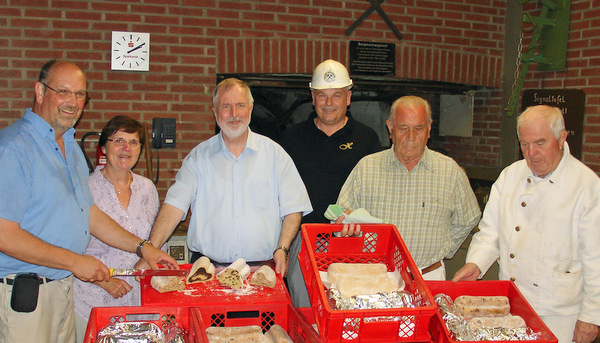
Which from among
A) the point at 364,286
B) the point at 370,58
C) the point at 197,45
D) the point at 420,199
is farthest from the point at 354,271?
the point at 370,58

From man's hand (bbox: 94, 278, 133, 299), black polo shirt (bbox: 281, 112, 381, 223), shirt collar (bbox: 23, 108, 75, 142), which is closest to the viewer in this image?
shirt collar (bbox: 23, 108, 75, 142)

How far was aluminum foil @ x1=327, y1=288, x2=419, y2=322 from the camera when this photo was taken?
1.65 m

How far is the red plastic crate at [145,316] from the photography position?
1762mm

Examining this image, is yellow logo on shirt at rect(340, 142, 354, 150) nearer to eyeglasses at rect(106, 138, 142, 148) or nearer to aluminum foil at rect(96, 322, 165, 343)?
eyeglasses at rect(106, 138, 142, 148)

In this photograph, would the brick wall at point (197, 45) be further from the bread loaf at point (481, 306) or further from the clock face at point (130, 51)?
the bread loaf at point (481, 306)

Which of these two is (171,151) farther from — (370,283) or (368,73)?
(370,283)

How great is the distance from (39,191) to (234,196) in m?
0.91

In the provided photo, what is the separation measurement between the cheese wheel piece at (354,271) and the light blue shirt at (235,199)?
794 mm

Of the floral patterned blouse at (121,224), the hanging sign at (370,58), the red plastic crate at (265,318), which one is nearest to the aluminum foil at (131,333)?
the red plastic crate at (265,318)

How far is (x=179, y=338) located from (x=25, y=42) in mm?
3039

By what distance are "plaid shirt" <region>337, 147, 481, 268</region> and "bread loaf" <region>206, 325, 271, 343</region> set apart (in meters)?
1.06

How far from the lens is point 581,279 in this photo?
7.30 feet

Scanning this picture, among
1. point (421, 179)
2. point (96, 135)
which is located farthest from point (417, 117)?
point (96, 135)

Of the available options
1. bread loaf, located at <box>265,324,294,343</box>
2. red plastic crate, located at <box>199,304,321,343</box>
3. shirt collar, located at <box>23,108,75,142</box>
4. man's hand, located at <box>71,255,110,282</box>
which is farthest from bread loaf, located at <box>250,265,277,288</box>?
shirt collar, located at <box>23,108,75,142</box>
